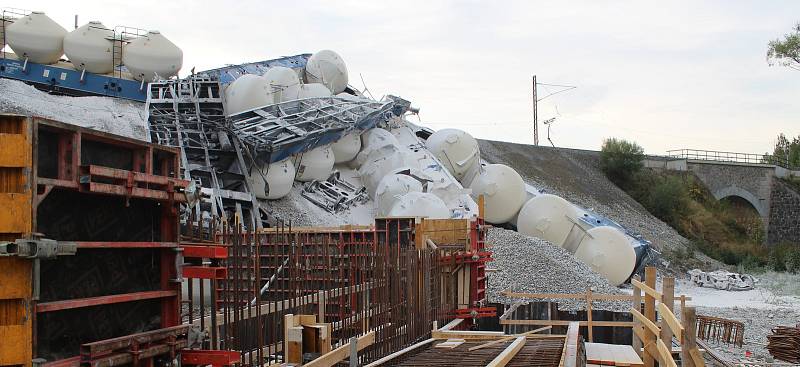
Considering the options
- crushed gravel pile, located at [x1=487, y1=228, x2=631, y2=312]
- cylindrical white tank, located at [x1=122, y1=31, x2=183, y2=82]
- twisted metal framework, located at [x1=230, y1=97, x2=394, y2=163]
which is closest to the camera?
crushed gravel pile, located at [x1=487, y1=228, x2=631, y2=312]

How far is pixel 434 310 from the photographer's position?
13.2 metres

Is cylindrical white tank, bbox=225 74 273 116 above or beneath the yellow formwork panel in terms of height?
above

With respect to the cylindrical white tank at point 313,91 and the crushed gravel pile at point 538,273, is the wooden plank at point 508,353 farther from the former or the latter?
the cylindrical white tank at point 313,91

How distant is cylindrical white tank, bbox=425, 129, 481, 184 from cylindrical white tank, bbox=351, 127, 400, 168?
2.10 m

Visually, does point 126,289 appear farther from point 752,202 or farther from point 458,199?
point 752,202

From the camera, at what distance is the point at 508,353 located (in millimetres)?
8008

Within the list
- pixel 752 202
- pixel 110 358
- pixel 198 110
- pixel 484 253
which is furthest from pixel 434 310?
pixel 752 202

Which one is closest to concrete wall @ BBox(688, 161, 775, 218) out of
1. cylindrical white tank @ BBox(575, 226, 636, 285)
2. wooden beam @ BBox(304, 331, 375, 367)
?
cylindrical white tank @ BBox(575, 226, 636, 285)

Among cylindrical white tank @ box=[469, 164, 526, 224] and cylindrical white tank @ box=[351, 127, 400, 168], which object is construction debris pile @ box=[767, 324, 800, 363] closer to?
cylindrical white tank @ box=[469, 164, 526, 224]

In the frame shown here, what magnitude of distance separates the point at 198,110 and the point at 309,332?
18579mm

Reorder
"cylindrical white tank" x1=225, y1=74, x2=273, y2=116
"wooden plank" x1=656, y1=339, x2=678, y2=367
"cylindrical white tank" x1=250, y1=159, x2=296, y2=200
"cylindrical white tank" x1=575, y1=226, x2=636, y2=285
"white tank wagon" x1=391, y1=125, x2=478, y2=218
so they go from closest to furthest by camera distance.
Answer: "wooden plank" x1=656, y1=339, x2=678, y2=367, "cylindrical white tank" x1=250, y1=159, x2=296, y2=200, "cylindrical white tank" x1=575, y1=226, x2=636, y2=285, "cylindrical white tank" x1=225, y1=74, x2=273, y2=116, "white tank wagon" x1=391, y1=125, x2=478, y2=218

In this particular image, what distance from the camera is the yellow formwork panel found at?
4.40m

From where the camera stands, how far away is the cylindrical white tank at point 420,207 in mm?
23969

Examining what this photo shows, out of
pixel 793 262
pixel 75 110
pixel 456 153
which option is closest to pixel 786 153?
pixel 793 262
